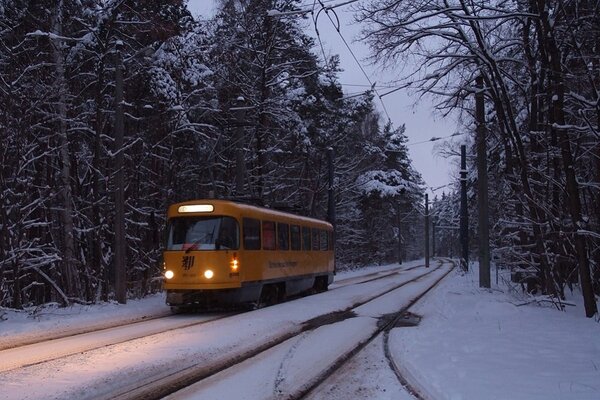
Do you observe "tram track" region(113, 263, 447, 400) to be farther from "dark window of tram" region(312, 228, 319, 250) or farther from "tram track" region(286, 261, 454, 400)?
"dark window of tram" region(312, 228, 319, 250)

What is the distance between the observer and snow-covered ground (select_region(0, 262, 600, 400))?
698cm

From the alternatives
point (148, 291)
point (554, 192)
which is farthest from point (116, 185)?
point (554, 192)

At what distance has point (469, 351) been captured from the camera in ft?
31.1

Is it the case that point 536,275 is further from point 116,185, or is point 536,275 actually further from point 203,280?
point 116,185

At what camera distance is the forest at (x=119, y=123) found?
1582 cm

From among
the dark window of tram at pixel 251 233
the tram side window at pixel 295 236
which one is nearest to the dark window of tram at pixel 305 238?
the tram side window at pixel 295 236

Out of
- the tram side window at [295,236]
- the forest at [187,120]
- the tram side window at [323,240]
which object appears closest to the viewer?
the forest at [187,120]

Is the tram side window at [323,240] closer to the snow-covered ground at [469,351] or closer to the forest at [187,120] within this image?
the forest at [187,120]

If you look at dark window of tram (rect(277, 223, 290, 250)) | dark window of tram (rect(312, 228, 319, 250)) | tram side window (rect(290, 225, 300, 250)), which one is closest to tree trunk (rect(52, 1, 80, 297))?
dark window of tram (rect(277, 223, 290, 250))

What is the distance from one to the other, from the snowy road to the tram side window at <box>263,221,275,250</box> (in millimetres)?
2757

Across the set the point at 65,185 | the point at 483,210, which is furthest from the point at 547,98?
the point at 65,185

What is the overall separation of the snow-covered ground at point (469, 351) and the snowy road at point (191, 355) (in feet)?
0.59

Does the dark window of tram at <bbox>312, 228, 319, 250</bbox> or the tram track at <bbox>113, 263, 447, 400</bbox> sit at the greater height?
the dark window of tram at <bbox>312, 228, 319, 250</bbox>

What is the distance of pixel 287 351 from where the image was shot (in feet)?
32.1
